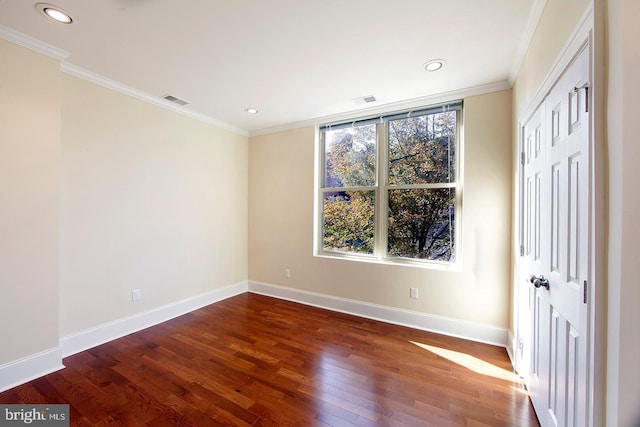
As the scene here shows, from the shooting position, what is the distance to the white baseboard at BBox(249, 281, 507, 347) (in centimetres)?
265

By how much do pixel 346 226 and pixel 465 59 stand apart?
224 centimetres

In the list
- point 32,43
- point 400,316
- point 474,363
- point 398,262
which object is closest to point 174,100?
point 32,43

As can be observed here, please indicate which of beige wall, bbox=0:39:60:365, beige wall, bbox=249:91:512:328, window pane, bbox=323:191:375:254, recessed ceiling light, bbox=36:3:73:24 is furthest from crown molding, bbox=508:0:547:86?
beige wall, bbox=0:39:60:365

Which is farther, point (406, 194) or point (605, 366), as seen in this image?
point (406, 194)

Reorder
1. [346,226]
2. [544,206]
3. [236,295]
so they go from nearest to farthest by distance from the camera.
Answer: [544,206], [346,226], [236,295]

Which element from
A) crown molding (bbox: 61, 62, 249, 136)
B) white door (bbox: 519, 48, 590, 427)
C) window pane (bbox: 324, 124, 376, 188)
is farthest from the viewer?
window pane (bbox: 324, 124, 376, 188)

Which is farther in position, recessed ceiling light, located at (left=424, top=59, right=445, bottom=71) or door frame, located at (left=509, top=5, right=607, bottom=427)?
recessed ceiling light, located at (left=424, top=59, right=445, bottom=71)

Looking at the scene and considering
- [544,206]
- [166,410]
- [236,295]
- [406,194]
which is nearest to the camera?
[544,206]

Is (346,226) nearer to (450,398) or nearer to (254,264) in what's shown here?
(254,264)

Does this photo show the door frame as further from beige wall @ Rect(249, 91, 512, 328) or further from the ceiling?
beige wall @ Rect(249, 91, 512, 328)

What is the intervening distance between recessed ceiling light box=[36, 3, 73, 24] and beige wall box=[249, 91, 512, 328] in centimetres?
252

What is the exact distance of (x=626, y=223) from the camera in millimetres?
856

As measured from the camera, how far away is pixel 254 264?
4.30 meters

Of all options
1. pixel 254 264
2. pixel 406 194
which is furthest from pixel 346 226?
pixel 254 264
